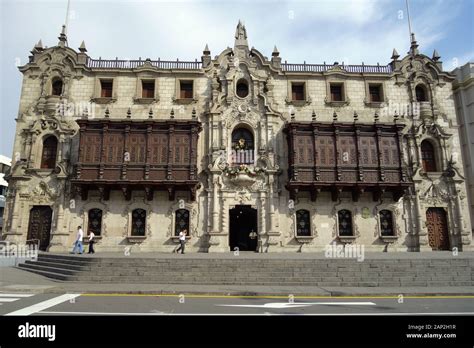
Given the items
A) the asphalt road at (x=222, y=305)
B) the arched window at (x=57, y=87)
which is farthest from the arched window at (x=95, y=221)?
the asphalt road at (x=222, y=305)

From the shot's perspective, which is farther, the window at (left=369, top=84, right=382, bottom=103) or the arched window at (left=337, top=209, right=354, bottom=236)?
the window at (left=369, top=84, right=382, bottom=103)

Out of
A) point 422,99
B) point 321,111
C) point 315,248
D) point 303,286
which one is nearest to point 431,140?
point 422,99

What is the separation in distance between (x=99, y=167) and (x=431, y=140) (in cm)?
2678

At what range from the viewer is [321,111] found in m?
26.0

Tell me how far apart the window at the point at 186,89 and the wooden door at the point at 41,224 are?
1386 centimetres

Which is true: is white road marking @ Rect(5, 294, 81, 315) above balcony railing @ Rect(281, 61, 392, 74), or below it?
below

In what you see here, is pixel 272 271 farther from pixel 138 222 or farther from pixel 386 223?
pixel 386 223

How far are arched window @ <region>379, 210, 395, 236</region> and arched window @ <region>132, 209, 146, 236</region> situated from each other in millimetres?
18330

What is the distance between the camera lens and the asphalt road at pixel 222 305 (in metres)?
9.48

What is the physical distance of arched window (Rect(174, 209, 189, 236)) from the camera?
2366 cm

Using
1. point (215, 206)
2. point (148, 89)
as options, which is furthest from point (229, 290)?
point (148, 89)

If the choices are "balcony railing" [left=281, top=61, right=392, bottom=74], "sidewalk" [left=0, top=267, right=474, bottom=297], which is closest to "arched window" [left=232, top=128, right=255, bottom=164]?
"balcony railing" [left=281, top=61, right=392, bottom=74]

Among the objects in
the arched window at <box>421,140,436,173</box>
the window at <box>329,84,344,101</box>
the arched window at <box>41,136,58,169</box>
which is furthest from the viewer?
the window at <box>329,84,344,101</box>

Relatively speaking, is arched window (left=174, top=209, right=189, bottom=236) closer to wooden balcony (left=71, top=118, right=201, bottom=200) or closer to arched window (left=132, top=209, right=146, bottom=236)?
wooden balcony (left=71, top=118, right=201, bottom=200)
